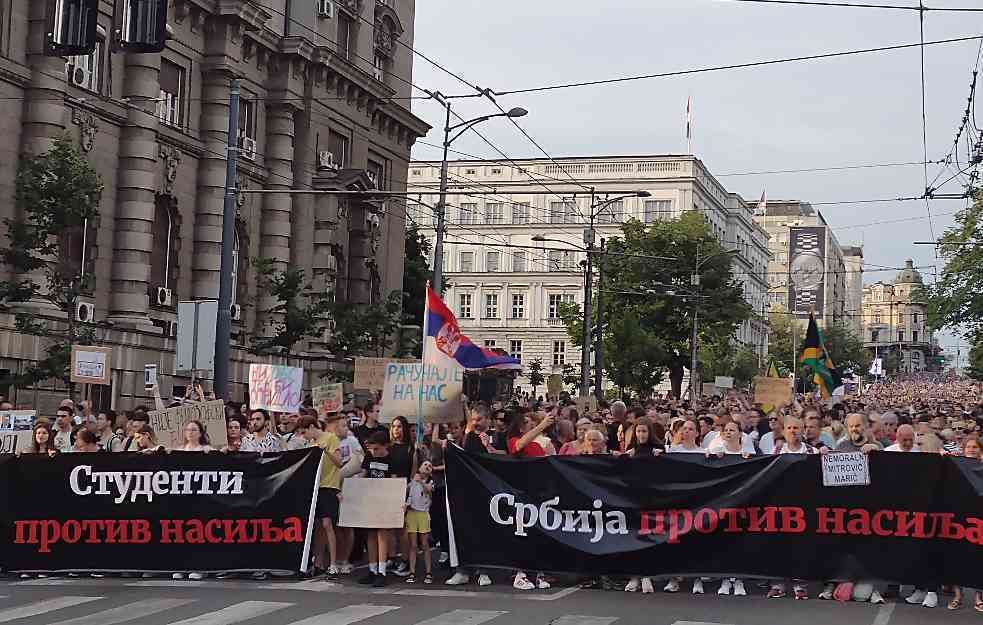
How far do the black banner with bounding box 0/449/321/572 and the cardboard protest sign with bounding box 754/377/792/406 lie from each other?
19.8 meters

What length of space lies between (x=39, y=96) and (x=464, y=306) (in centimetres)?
6801

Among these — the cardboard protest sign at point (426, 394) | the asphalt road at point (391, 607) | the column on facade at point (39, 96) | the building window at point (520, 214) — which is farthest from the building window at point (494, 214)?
the asphalt road at point (391, 607)

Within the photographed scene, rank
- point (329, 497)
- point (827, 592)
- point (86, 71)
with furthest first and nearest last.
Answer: point (86, 71)
point (329, 497)
point (827, 592)

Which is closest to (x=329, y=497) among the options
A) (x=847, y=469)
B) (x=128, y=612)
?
(x=128, y=612)

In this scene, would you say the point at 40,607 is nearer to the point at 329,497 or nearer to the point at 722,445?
the point at 329,497

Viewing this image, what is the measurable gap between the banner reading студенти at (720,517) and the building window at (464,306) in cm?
8293

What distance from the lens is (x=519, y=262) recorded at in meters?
97.6

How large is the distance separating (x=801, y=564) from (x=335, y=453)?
463 centimetres

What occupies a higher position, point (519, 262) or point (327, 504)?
point (519, 262)

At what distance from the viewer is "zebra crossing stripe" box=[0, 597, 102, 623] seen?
11945mm

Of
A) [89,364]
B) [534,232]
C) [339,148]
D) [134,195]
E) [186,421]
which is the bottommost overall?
[186,421]

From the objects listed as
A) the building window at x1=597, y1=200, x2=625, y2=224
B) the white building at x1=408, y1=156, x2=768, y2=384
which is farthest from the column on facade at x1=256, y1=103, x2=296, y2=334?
the building window at x1=597, y1=200, x2=625, y2=224

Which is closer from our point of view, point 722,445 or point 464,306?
point 722,445

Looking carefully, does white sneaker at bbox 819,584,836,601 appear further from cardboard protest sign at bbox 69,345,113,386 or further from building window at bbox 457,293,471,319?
building window at bbox 457,293,471,319
